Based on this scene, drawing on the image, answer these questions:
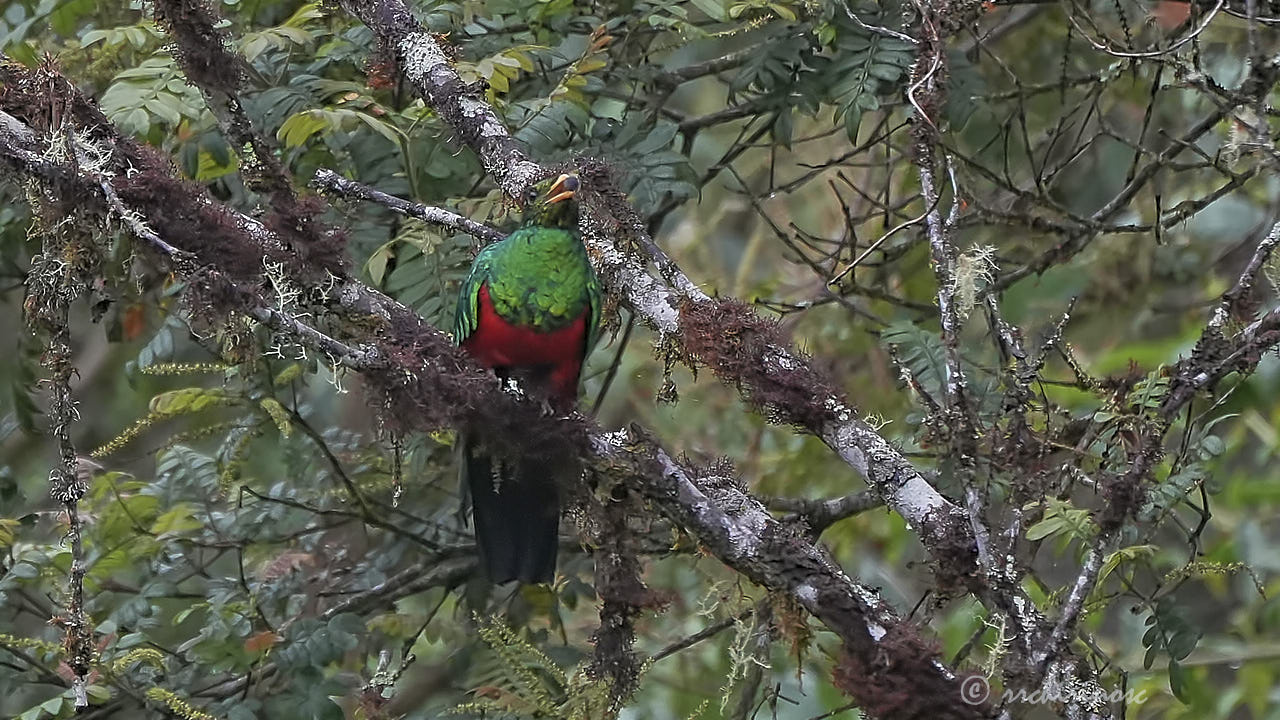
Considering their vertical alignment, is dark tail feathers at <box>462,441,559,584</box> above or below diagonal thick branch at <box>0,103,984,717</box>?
above

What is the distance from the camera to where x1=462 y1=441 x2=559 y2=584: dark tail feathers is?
4035 mm

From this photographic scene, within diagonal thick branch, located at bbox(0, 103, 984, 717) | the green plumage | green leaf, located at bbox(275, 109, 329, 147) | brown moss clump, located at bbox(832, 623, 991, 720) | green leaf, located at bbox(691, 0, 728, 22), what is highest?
green leaf, located at bbox(691, 0, 728, 22)

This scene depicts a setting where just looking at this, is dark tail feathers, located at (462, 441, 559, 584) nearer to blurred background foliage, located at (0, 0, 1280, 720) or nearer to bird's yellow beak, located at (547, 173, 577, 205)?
blurred background foliage, located at (0, 0, 1280, 720)

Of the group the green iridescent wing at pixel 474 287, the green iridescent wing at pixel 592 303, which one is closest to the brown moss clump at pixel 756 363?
the green iridescent wing at pixel 592 303

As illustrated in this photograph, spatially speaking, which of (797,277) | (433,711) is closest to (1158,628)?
(433,711)

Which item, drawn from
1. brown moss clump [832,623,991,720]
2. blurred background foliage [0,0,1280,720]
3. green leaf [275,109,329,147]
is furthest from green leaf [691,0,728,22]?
brown moss clump [832,623,991,720]

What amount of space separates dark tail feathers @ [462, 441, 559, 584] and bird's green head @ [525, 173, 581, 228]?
0.71 m

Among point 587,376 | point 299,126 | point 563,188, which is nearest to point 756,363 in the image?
point 563,188

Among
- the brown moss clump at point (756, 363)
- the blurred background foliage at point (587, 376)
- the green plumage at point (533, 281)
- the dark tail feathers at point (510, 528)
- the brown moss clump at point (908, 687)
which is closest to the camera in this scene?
the brown moss clump at point (908, 687)

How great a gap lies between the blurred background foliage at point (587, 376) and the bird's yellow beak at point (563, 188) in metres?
0.15

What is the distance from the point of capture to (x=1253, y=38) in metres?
3.28

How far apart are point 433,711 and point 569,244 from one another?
1420 mm

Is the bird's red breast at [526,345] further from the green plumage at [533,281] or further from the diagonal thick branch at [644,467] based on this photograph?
the diagonal thick branch at [644,467]

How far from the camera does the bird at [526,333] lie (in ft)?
13.3
